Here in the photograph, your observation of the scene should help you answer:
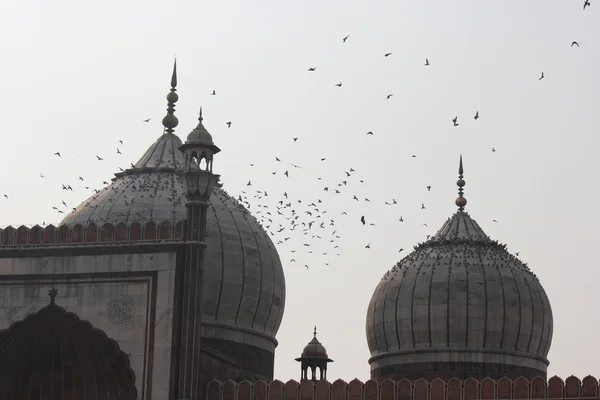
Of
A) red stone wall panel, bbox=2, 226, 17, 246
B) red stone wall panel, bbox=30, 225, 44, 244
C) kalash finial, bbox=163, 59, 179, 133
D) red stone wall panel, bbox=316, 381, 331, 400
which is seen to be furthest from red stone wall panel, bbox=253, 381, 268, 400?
kalash finial, bbox=163, 59, 179, 133

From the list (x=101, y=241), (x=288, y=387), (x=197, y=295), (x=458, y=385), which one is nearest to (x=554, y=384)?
(x=458, y=385)

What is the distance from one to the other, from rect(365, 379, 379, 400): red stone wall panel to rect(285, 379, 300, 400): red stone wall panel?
1.23 metres

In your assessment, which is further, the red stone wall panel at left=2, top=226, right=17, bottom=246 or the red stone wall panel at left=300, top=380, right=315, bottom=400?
the red stone wall panel at left=2, top=226, right=17, bottom=246

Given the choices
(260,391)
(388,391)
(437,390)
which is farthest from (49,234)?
(437,390)

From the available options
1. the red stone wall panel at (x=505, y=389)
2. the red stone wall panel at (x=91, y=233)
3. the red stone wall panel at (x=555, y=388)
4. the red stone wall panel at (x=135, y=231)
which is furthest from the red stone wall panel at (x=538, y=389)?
the red stone wall panel at (x=91, y=233)

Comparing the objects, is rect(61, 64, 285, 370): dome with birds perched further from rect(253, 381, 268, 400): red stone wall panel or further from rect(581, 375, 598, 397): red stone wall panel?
rect(581, 375, 598, 397): red stone wall panel

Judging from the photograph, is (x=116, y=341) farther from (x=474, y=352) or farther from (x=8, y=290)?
(x=474, y=352)

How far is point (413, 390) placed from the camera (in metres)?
24.9

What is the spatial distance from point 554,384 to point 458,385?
5.35 ft

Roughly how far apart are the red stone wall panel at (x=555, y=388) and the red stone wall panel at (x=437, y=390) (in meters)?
1.80

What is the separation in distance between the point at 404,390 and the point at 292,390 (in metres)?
2.01

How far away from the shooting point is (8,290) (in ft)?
85.5

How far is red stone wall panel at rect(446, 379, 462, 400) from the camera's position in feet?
80.4

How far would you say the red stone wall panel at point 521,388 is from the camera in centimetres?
2427
